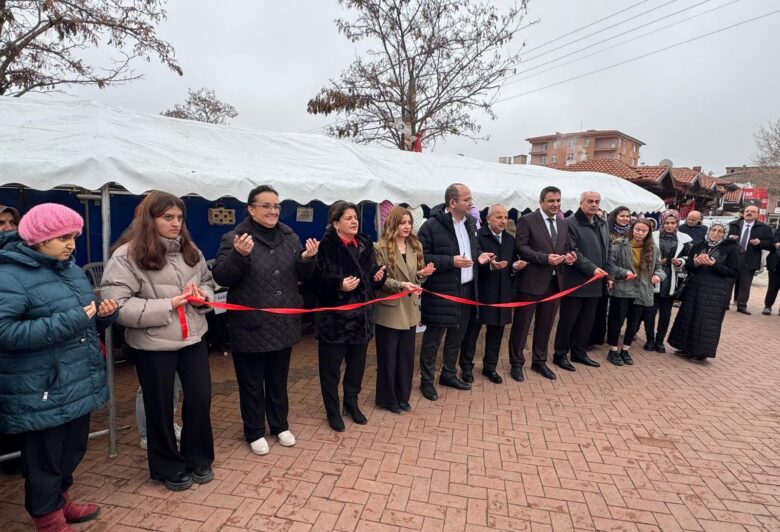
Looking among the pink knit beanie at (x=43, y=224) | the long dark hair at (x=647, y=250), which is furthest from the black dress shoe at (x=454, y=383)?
the pink knit beanie at (x=43, y=224)

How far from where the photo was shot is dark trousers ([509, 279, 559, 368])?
484 cm

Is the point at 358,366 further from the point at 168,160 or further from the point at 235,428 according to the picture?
the point at 168,160

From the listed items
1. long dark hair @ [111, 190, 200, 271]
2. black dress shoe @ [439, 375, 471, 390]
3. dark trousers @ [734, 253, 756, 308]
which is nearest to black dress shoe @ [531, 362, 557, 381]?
black dress shoe @ [439, 375, 471, 390]

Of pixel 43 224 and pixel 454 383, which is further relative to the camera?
pixel 454 383

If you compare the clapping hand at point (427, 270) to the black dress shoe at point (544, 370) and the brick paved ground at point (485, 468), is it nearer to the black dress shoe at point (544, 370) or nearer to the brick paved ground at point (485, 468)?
the brick paved ground at point (485, 468)

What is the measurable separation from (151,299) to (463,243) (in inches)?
109

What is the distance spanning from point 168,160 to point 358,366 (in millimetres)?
2615

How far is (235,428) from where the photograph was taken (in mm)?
3631

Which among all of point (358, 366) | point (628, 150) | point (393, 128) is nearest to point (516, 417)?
point (358, 366)

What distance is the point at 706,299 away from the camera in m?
5.43

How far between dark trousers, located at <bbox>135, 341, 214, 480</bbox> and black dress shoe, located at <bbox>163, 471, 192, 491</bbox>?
0.03 m

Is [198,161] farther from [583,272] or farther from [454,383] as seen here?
[583,272]

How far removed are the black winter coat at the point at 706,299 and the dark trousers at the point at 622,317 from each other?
0.62 meters

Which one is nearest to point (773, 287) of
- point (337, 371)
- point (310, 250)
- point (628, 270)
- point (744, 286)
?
point (744, 286)
